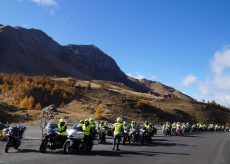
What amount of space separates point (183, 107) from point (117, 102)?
26362 mm

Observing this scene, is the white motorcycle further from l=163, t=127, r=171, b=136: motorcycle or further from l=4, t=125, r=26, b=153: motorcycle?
l=163, t=127, r=171, b=136: motorcycle

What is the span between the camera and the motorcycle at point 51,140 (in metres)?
21.0

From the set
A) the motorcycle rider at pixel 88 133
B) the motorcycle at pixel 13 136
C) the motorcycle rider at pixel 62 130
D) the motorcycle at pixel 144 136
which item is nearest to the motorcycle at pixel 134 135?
the motorcycle at pixel 144 136

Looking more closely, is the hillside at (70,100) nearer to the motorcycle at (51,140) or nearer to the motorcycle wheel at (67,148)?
the motorcycle at (51,140)

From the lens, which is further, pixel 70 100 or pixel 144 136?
pixel 70 100

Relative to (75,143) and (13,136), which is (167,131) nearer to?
(75,143)

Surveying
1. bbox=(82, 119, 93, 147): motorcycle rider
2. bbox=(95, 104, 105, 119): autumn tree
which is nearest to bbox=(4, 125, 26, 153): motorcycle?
bbox=(82, 119, 93, 147): motorcycle rider

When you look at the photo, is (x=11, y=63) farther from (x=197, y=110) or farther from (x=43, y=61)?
(x=197, y=110)

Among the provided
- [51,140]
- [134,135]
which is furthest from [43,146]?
[134,135]

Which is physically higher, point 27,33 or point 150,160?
point 27,33

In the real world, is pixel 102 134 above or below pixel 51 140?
above

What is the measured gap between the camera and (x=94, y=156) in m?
20.7

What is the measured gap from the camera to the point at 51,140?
69.4ft

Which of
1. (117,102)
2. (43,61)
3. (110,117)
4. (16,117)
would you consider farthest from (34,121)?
(43,61)
